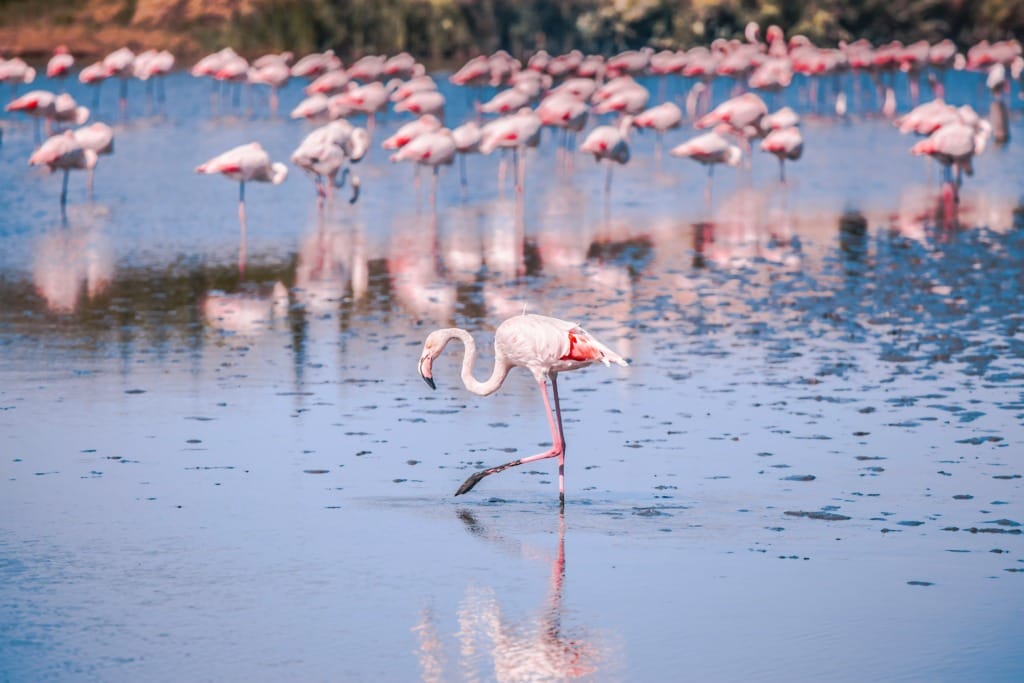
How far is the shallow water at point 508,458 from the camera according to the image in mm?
6062

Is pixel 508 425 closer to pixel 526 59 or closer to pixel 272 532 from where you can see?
pixel 272 532

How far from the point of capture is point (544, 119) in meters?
24.2

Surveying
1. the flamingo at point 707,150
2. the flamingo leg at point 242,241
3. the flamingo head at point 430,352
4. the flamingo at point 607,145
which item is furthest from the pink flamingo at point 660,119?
the flamingo head at point 430,352

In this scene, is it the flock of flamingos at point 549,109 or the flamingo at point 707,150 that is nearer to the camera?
the flock of flamingos at point 549,109

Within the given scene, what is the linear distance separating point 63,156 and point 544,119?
7.03m

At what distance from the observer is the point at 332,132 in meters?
19.8

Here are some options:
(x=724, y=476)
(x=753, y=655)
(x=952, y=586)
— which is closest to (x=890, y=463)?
(x=724, y=476)

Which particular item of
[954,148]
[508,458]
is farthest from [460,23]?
[508,458]

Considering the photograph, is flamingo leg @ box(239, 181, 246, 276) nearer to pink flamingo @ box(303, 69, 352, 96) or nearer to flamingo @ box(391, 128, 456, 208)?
flamingo @ box(391, 128, 456, 208)

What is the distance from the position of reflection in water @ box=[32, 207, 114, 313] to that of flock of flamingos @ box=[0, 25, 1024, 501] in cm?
146

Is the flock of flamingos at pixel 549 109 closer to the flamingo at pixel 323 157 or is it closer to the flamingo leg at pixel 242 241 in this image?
the flamingo at pixel 323 157

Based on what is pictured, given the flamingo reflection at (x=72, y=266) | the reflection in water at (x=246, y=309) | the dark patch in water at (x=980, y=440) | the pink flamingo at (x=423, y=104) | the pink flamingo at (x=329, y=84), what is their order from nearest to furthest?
1. the dark patch in water at (x=980, y=440)
2. the reflection in water at (x=246, y=309)
3. the flamingo reflection at (x=72, y=266)
4. the pink flamingo at (x=423, y=104)
5. the pink flamingo at (x=329, y=84)

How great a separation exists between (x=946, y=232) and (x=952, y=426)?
27.4ft

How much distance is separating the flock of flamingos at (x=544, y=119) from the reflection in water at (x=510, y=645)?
1416mm
